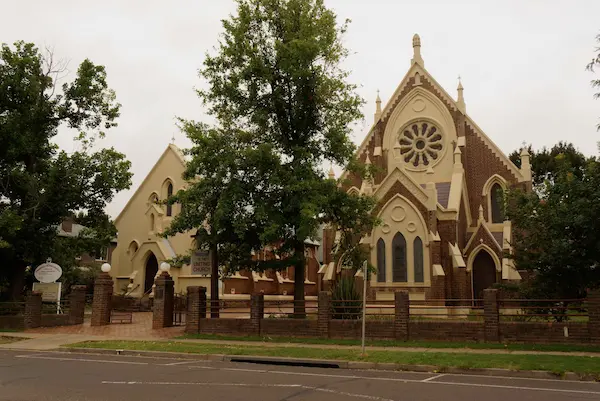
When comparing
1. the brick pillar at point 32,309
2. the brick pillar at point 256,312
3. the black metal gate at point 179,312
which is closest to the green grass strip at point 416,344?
the brick pillar at point 256,312

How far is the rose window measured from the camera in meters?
35.4

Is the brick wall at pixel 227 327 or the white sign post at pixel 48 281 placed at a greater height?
the white sign post at pixel 48 281

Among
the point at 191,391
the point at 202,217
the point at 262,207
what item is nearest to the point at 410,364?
the point at 191,391

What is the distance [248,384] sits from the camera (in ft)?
32.4

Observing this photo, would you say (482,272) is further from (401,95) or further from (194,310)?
(194,310)

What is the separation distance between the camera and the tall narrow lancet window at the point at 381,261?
29.1m

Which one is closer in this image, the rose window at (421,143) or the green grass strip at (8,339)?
the green grass strip at (8,339)

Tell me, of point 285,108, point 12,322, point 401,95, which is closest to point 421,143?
point 401,95

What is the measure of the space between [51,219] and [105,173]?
344 centimetres

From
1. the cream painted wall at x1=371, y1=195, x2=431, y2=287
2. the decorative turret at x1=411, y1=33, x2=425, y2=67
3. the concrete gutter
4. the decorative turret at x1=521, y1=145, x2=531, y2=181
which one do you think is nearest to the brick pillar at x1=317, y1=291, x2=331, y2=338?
the concrete gutter

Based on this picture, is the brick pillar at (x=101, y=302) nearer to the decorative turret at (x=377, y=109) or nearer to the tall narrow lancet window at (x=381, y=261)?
the tall narrow lancet window at (x=381, y=261)

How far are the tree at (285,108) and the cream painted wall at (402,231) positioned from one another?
8736 mm

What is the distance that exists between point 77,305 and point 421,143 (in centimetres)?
2333

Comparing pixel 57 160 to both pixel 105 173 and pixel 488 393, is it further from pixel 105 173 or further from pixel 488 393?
pixel 488 393
